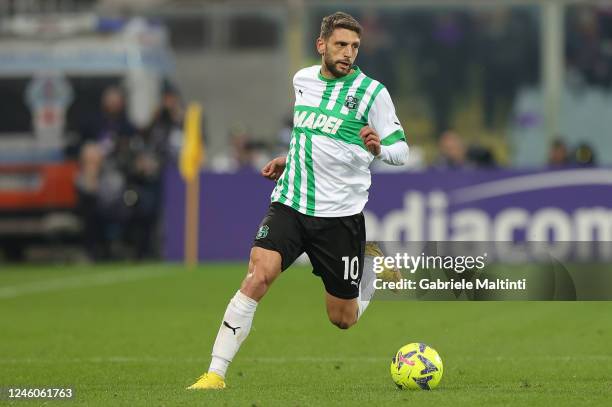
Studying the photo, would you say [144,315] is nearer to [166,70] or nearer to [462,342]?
[462,342]

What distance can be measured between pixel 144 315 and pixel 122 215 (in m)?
8.09

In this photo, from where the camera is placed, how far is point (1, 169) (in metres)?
24.5

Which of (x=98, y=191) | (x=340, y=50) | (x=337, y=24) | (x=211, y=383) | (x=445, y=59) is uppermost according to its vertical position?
(x=337, y=24)

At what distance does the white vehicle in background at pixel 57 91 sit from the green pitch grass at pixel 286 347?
4311 millimetres

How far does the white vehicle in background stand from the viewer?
80.4ft

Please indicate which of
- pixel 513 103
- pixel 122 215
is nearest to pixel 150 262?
pixel 122 215

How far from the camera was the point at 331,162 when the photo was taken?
9.70 meters

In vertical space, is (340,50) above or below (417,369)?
above

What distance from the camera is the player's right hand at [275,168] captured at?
998 centimetres

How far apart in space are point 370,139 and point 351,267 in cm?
108

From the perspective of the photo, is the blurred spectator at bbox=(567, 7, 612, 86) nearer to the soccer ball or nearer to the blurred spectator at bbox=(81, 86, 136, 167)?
the blurred spectator at bbox=(81, 86, 136, 167)

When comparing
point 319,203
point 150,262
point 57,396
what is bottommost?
point 150,262

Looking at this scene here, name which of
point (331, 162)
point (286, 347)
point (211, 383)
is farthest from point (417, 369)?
point (286, 347)

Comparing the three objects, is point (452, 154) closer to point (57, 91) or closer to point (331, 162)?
point (57, 91)
